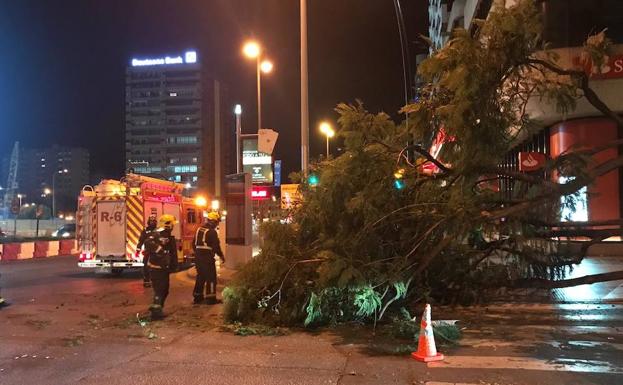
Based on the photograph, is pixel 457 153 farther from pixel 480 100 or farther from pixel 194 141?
pixel 194 141

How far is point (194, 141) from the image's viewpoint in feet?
386

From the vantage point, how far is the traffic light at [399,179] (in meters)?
9.84

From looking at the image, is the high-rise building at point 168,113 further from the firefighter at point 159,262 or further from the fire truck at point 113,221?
the firefighter at point 159,262

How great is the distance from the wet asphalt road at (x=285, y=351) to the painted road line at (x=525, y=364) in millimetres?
11

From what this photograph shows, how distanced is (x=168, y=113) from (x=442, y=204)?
4507 inches

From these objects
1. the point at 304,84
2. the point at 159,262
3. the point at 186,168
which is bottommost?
the point at 159,262

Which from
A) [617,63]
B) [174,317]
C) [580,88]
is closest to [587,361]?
[580,88]

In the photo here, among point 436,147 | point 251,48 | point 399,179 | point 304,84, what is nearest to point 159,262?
point 399,179

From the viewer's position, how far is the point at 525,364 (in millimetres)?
6574

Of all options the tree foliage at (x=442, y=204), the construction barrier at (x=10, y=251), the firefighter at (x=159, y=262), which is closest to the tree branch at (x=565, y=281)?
the tree foliage at (x=442, y=204)

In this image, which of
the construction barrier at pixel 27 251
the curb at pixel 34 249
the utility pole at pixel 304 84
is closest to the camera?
the utility pole at pixel 304 84

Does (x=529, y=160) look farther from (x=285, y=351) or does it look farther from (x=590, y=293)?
(x=285, y=351)

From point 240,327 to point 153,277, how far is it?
89.6 inches

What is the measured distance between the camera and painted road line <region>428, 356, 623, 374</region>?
6344mm
